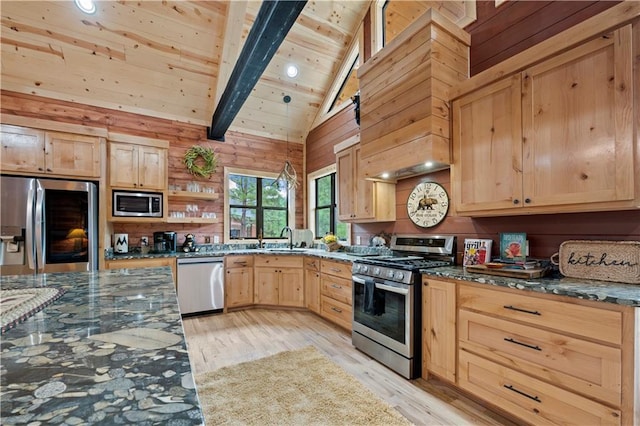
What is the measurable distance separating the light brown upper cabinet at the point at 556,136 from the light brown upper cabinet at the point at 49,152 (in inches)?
163

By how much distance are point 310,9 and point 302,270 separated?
3.58 m

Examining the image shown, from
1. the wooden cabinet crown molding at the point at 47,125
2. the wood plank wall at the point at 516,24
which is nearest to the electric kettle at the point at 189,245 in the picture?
the wooden cabinet crown molding at the point at 47,125

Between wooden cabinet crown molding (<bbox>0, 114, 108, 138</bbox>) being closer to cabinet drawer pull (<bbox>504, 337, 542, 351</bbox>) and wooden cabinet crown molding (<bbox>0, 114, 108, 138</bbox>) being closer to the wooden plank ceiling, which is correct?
the wooden plank ceiling

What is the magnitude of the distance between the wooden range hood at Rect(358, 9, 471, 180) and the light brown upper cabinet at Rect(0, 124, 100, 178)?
11.0 ft

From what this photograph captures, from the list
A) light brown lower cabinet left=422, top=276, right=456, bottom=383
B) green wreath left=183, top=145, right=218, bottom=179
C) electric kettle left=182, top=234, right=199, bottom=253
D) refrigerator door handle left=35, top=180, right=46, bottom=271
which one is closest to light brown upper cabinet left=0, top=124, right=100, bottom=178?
refrigerator door handle left=35, top=180, right=46, bottom=271

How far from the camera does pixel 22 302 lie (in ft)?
3.77

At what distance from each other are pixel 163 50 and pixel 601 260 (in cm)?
491

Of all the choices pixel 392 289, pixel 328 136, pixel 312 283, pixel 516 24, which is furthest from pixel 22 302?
pixel 328 136

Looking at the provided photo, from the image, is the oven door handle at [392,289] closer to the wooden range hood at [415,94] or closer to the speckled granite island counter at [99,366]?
the wooden range hood at [415,94]

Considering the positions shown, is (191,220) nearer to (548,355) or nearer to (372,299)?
(372,299)

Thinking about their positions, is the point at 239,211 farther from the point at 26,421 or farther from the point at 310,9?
the point at 26,421

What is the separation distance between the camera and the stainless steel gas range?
241cm

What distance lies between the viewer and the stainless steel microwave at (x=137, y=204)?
379cm

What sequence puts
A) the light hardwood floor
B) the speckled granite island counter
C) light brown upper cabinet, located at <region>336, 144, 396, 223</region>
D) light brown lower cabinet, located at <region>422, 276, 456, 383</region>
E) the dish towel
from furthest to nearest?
1. light brown upper cabinet, located at <region>336, 144, 396, 223</region>
2. the dish towel
3. light brown lower cabinet, located at <region>422, 276, 456, 383</region>
4. the light hardwood floor
5. the speckled granite island counter
